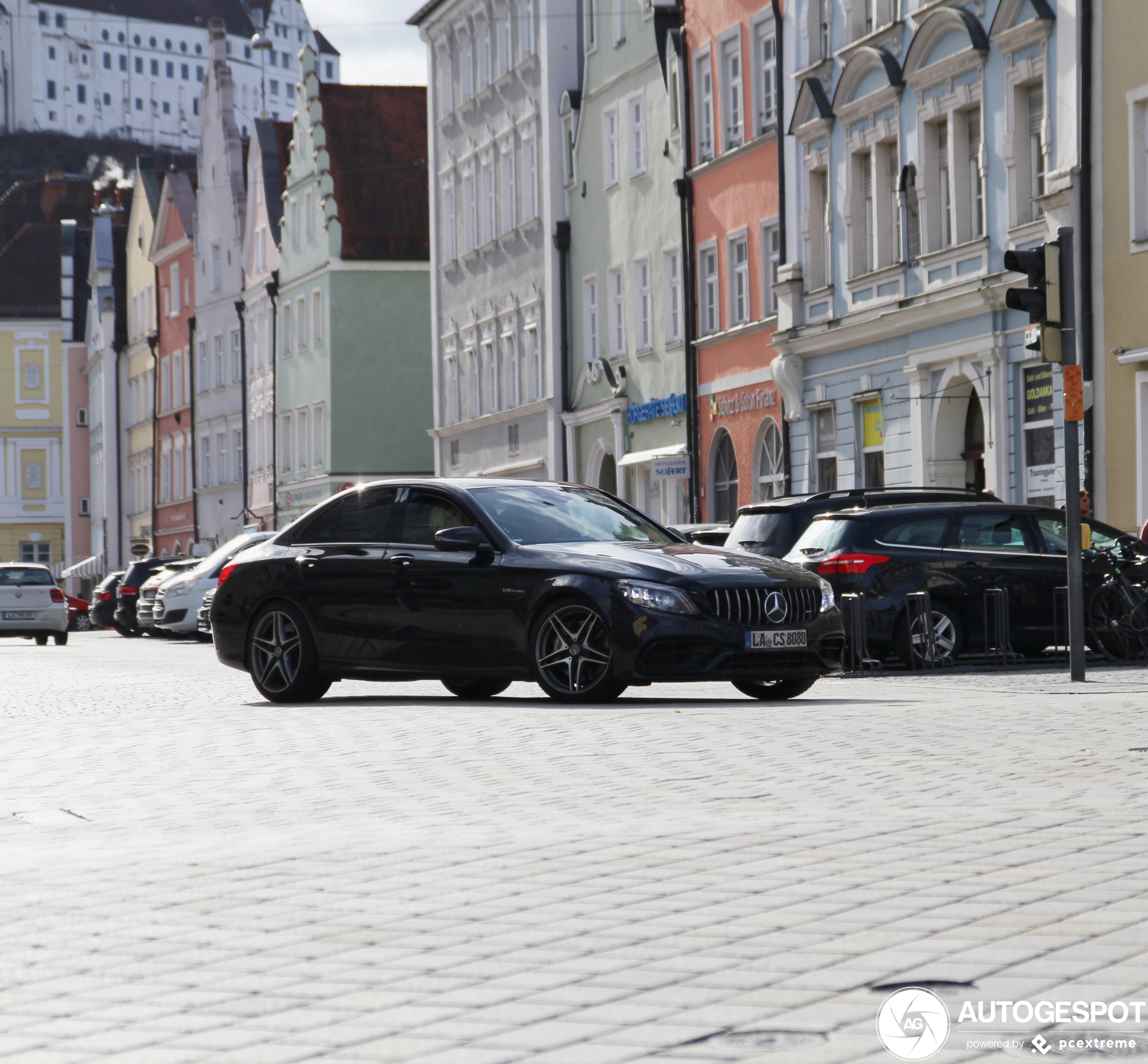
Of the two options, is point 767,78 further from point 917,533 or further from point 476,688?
point 476,688

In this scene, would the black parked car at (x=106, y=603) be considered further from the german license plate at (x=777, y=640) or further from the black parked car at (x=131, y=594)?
the german license plate at (x=777, y=640)

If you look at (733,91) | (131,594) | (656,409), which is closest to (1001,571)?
(733,91)

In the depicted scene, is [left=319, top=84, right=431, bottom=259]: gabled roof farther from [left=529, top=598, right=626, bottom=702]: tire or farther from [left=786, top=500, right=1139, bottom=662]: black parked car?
[left=529, top=598, right=626, bottom=702]: tire

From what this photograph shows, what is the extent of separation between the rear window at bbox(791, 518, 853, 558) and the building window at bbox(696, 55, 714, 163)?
21652 millimetres

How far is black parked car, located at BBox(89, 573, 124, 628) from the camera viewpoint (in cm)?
5238

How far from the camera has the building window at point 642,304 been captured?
44.1 metres

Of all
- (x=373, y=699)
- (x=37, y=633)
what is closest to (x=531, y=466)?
(x=37, y=633)

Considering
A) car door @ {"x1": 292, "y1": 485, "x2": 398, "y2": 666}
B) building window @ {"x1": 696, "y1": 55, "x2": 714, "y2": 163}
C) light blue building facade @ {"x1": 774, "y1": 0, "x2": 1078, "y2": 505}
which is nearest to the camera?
car door @ {"x1": 292, "y1": 485, "x2": 398, "y2": 666}

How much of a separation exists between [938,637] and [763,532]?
2.30 m

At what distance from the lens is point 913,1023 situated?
15.0ft

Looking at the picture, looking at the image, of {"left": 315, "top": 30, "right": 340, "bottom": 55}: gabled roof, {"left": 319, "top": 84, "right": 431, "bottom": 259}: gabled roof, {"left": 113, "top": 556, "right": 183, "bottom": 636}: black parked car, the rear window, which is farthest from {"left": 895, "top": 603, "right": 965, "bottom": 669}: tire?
{"left": 315, "top": 30, "right": 340, "bottom": 55}: gabled roof

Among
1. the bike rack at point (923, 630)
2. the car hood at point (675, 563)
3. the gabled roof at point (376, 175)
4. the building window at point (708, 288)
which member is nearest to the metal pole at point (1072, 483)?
the car hood at point (675, 563)

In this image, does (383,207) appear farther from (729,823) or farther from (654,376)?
(729,823)

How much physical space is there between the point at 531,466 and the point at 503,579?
36704mm
